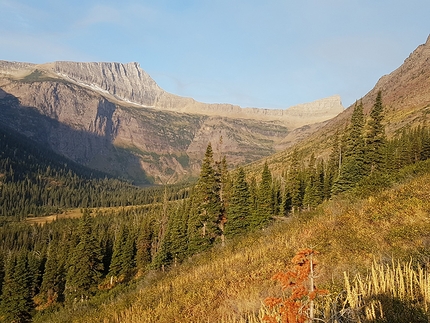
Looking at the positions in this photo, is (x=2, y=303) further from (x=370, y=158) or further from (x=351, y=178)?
(x=370, y=158)

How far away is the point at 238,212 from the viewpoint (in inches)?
1821

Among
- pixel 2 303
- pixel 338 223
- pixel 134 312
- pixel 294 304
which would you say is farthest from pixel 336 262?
pixel 2 303

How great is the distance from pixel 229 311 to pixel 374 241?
7137 mm

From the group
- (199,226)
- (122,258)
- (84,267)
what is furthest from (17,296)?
(199,226)

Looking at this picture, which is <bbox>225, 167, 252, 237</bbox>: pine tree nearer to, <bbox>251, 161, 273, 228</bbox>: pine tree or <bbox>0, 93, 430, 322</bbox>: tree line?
<bbox>0, 93, 430, 322</bbox>: tree line

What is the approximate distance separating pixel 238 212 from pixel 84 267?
3135 centimetres

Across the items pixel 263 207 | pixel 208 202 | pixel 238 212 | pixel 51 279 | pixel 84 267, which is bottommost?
pixel 51 279

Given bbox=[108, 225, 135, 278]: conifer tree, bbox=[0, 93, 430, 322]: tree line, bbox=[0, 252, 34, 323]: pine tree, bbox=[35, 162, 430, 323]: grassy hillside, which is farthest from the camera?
bbox=[108, 225, 135, 278]: conifer tree

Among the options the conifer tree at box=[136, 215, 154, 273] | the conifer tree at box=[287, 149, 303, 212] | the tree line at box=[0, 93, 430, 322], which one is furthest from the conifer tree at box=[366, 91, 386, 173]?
the conifer tree at box=[136, 215, 154, 273]

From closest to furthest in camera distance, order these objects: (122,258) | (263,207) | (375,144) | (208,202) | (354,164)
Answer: (208,202), (354,164), (375,144), (263,207), (122,258)

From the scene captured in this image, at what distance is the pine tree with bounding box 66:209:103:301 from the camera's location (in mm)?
53469

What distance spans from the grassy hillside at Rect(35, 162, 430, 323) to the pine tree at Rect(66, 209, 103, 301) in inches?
1802

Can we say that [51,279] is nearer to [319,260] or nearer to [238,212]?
[238,212]

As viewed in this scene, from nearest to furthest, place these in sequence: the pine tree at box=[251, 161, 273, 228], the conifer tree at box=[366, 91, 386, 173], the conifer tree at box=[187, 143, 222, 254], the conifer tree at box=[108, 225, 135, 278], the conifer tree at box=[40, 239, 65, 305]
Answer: the conifer tree at box=[187, 143, 222, 254]
the conifer tree at box=[366, 91, 386, 173]
the pine tree at box=[251, 161, 273, 228]
the conifer tree at box=[40, 239, 65, 305]
the conifer tree at box=[108, 225, 135, 278]
